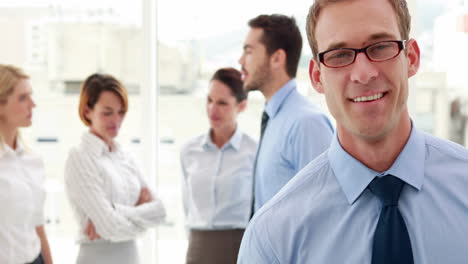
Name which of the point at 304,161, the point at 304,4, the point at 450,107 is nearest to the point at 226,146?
the point at 304,161

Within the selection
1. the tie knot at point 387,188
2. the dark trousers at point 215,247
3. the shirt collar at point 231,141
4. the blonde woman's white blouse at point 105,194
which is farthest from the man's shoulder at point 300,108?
the tie knot at point 387,188

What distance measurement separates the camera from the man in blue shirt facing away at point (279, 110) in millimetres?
2062

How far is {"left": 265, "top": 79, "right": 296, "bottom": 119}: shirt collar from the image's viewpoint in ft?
7.52

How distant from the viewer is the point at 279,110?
2.29 metres

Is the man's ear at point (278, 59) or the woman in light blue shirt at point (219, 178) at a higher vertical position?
the man's ear at point (278, 59)

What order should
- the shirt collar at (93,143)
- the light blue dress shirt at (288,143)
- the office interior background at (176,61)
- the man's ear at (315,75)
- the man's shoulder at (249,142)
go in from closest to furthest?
the man's ear at (315,75), the light blue dress shirt at (288,143), the shirt collar at (93,143), the man's shoulder at (249,142), the office interior background at (176,61)

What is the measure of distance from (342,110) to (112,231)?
1823 millimetres

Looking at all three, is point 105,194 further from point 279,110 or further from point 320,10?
point 320,10

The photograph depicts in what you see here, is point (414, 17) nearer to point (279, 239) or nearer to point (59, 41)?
point (279, 239)

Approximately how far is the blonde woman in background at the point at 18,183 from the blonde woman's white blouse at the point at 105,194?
0.17m

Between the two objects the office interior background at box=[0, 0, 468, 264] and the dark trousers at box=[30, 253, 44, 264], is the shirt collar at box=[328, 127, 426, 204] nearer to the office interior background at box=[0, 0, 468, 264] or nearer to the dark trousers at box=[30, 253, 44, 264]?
the dark trousers at box=[30, 253, 44, 264]

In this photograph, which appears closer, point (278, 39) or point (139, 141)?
point (278, 39)

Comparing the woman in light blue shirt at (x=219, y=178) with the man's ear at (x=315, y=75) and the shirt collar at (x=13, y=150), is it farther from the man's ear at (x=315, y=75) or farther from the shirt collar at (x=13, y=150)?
the man's ear at (x=315, y=75)

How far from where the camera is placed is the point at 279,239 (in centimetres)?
105
